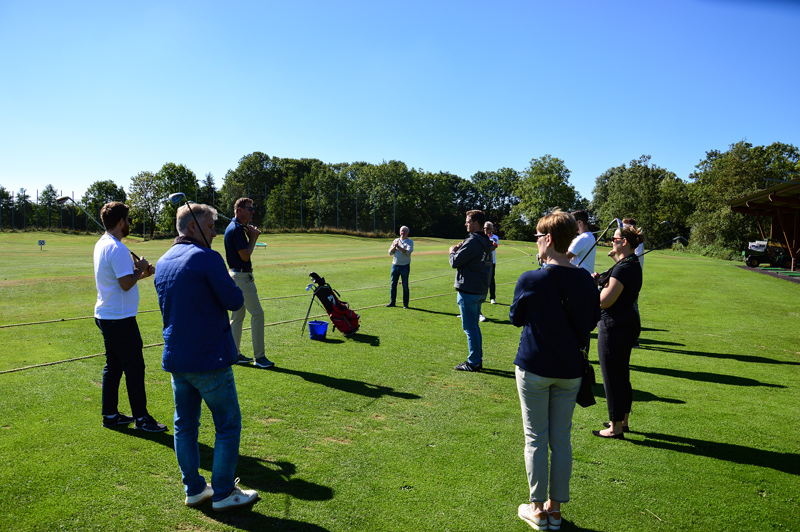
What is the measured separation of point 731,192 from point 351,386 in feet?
185

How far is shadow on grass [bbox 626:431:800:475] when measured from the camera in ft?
15.6

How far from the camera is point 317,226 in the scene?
226 ft

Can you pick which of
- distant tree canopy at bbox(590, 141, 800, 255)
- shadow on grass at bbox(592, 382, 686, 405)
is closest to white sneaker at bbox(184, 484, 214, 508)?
shadow on grass at bbox(592, 382, 686, 405)

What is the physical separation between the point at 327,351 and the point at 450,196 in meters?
85.3

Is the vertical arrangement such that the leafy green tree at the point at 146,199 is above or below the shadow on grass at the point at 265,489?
above

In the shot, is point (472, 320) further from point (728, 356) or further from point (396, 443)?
point (728, 356)

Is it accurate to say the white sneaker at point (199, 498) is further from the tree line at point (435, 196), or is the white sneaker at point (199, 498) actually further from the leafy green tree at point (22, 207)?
the leafy green tree at point (22, 207)

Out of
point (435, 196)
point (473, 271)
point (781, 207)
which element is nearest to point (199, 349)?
point (473, 271)

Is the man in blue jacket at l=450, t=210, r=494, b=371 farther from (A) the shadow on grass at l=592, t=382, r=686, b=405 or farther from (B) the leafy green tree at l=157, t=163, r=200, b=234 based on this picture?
(B) the leafy green tree at l=157, t=163, r=200, b=234

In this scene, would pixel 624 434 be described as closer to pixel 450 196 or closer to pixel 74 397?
pixel 74 397

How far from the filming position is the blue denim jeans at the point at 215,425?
11.7ft

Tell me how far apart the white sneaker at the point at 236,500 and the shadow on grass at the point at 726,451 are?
3889 millimetres

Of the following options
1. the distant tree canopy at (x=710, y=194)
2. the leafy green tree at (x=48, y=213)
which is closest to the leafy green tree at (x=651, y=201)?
the distant tree canopy at (x=710, y=194)

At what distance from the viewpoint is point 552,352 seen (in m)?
3.44
